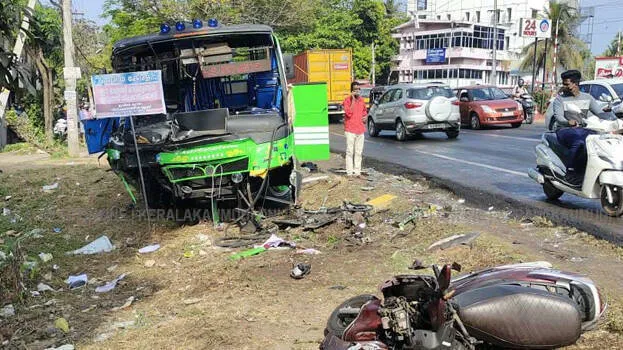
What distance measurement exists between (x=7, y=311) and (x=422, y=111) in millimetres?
14124

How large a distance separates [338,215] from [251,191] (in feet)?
3.92

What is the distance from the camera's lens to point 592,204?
7.79 meters

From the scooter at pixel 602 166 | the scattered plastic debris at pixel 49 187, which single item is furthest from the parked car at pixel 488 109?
the scattered plastic debris at pixel 49 187

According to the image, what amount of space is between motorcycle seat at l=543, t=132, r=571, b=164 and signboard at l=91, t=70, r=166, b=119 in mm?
5220

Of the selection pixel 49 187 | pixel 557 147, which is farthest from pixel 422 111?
pixel 49 187

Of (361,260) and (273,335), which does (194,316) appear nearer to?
(273,335)

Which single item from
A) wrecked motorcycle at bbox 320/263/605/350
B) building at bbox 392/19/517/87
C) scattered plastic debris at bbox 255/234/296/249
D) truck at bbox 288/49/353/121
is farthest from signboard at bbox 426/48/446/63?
wrecked motorcycle at bbox 320/263/605/350

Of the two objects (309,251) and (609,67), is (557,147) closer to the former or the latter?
(309,251)

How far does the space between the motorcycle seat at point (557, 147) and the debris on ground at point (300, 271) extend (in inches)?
154

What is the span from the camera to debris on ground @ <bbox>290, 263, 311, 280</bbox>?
5.52 meters

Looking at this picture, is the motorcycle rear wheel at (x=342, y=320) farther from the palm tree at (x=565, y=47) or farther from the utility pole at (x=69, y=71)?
the palm tree at (x=565, y=47)

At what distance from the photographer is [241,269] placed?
233 inches

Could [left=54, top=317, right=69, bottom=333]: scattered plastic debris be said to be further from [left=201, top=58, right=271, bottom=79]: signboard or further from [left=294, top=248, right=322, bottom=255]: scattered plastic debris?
[left=201, top=58, right=271, bottom=79]: signboard

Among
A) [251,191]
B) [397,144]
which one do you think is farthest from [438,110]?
[251,191]
